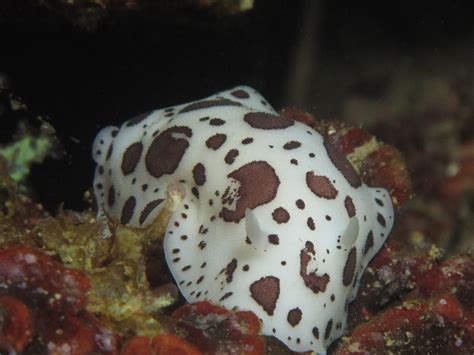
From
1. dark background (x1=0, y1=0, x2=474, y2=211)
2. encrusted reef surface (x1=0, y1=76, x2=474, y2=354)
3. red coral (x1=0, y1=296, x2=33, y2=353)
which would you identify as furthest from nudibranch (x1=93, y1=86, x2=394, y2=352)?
dark background (x1=0, y1=0, x2=474, y2=211)

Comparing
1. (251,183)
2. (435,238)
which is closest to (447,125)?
(435,238)

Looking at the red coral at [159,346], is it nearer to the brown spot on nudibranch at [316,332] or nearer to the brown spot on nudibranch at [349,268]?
the brown spot on nudibranch at [316,332]

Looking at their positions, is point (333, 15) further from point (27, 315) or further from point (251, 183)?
point (27, 315)

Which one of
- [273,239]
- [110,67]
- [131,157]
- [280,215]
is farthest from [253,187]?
[110,67]

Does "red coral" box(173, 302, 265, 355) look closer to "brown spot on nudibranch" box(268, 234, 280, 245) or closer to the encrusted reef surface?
the encrusted reef surface

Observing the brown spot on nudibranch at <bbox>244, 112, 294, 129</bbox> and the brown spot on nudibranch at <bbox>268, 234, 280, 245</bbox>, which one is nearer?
the brown spot on nudibranch at <bbox>268, 234, 280, 245</bbox>

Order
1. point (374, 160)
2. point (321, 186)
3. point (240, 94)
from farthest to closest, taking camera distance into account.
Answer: point (240, 94), point (374, 160), point (321, 186)

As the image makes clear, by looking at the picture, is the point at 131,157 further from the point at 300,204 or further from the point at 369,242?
the point at 369,242
